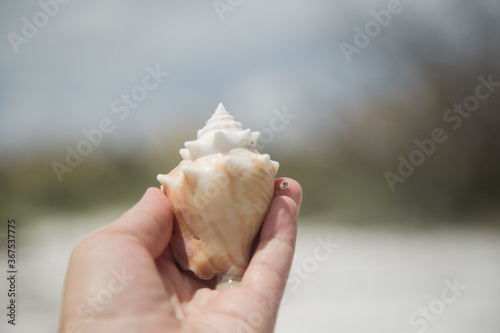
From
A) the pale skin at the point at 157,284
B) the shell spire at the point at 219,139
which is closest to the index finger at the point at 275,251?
the pale skin at the point at 157,284

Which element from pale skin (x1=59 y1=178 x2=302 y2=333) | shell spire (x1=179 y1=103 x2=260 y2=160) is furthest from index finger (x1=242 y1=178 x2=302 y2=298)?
shell spire (x1=179 y1=103 x2=260 y2=160)

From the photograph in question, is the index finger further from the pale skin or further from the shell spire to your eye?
the shell spire

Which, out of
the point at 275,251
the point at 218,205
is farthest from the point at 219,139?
the point at 275,251

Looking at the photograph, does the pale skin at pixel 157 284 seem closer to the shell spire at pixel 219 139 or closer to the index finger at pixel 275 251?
the index finger at pixel 275 251

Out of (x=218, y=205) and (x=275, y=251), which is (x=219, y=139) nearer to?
(x=218, y=205)

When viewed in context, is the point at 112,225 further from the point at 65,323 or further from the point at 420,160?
the point at 420,160
